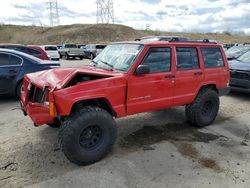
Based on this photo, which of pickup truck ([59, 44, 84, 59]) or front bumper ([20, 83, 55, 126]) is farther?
pickup truck ([59, 44, 84, 59])

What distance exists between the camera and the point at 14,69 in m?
8.38

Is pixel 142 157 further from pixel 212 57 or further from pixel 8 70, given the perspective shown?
pixel 8 70

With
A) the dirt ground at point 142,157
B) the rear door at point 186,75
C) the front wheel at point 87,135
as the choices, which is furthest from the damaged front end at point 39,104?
the rear door at point 186,75

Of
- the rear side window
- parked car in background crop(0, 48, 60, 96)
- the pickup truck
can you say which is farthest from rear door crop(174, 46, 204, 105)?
the pickup truck

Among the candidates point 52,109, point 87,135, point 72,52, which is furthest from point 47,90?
point 72,52

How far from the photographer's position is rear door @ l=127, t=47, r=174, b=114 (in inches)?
192

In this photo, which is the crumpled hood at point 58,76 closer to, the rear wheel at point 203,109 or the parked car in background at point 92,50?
the rear wheel at point 203,109

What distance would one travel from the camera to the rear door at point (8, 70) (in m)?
8.19

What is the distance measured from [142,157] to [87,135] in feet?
3.21

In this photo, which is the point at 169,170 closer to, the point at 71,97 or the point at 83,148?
the point at 83,148

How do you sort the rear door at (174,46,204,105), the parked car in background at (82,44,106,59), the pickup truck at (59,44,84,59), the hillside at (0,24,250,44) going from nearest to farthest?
the rear door at (174,46,204,105) → the pickup truck at (59,44,84,59) → the parked car in background at (82,44,106,59) → the hillside at (0,24,250,44)

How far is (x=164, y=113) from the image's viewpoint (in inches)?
285

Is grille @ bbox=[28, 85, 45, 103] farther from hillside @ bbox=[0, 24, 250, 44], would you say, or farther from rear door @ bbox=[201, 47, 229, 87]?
hillside @ bbox=[0, 24, 250, 44]

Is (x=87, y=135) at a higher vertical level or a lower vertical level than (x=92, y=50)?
higher
